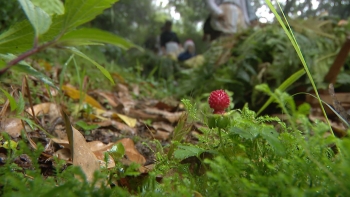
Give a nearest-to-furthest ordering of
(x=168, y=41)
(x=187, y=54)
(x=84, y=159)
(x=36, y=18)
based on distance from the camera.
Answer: (x=36, y=18) → (x=84, y=159) → (x=187, y=54) → (x=168, y=41)

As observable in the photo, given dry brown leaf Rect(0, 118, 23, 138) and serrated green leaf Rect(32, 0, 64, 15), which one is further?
dry brown leaf Rect(0, 118, 23, 138)

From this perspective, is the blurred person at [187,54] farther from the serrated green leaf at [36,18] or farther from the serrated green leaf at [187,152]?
the serrated green leaf at [36,18]

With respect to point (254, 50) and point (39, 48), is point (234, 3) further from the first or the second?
point (39, 48)

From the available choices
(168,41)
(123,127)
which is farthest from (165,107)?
(168,41)

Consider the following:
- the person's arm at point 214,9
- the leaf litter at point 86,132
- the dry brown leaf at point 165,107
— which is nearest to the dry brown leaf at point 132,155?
the leaf litter at point 86,132

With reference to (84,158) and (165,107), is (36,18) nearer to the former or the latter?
(84,158)

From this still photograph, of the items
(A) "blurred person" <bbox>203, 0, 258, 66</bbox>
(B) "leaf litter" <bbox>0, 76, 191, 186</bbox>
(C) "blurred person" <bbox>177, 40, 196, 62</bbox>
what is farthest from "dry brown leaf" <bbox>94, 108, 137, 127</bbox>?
(C) "blurred person" <bbox>177, 40, 196, 62</bbox>

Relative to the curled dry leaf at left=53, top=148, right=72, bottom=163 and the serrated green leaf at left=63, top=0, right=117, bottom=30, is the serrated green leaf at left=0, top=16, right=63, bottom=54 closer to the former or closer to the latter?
the serrated green leaf at left=63, top=0, right=117, bottom=30
